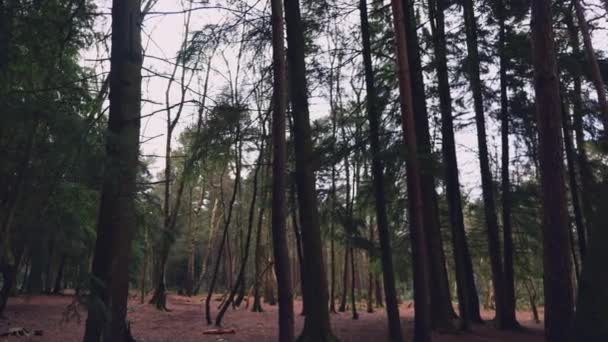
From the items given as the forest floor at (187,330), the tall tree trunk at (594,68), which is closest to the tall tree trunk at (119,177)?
the forest floor at (187,330)

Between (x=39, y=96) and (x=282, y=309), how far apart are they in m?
3.91

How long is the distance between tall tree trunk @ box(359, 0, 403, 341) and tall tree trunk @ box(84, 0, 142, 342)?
564 centimetres

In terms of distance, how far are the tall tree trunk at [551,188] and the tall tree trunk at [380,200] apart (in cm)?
328

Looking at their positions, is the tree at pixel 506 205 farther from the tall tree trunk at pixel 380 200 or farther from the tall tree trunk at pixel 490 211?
the tall tree trunk at pixel 380 200

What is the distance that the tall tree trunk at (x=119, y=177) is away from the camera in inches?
181

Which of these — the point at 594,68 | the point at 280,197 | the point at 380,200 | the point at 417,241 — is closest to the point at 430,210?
the point at 380,200

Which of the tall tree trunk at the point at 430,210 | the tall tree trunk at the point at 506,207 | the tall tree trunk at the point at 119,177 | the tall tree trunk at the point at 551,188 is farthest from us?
the tall tree trunk at the point at 506,207

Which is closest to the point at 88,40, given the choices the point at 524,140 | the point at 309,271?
the point at 309,271

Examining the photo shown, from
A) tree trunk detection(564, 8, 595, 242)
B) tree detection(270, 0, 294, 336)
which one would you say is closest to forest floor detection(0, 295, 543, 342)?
tree trunk detection(564, 8, 595, 242)

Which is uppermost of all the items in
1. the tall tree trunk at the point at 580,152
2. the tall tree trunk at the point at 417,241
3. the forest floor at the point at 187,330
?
the tall tree trunk at the point at 580,152

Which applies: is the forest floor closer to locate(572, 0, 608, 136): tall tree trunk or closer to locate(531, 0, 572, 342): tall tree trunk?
locate(531, 0, 572, 342): tall tree trunk

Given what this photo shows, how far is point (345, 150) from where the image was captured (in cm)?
1009

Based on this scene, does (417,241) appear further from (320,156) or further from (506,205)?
(506,205)

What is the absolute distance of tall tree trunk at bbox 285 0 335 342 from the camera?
344 inches
